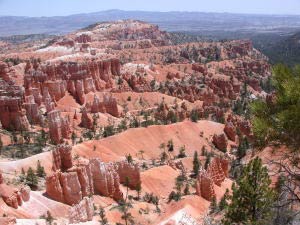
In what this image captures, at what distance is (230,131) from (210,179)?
2724 centimetres

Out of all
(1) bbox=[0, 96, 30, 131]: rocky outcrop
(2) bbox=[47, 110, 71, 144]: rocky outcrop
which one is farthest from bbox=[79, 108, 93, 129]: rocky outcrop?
(1) bbox=[0, 96, 30, 131]: rocky outcrop

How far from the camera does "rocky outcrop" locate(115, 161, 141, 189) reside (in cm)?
3834

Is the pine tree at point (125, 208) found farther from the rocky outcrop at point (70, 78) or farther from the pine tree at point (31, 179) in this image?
the rocky outcrop at point (70, 78)

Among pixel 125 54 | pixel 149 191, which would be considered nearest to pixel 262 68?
pixel 125 54

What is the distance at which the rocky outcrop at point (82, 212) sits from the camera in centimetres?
2697

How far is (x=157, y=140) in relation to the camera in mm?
56719

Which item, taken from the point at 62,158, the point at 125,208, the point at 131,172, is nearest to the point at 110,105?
the point at 62,158

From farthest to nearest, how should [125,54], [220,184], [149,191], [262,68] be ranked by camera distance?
[125,54] < [262,68] < [220,184] < [149,191]

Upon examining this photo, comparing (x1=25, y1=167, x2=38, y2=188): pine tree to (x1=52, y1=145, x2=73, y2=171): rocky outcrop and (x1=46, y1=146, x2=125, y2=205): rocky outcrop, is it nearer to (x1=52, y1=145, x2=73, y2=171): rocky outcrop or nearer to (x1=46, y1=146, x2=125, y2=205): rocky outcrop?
(x1=46, y1=146, x2=125, y2=205): rocky outcrop

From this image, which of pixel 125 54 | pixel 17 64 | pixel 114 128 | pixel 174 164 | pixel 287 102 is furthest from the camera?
Answer: pixel 125 54

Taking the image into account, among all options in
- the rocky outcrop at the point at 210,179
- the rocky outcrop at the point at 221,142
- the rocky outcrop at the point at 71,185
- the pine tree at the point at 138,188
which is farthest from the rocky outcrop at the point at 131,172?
the rocky outcrop at the point at 221,142

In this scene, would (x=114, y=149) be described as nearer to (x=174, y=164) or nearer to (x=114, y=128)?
(x=174, y=164)

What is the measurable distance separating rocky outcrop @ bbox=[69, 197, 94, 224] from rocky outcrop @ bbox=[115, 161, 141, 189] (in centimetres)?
900

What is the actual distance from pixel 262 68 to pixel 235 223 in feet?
374
